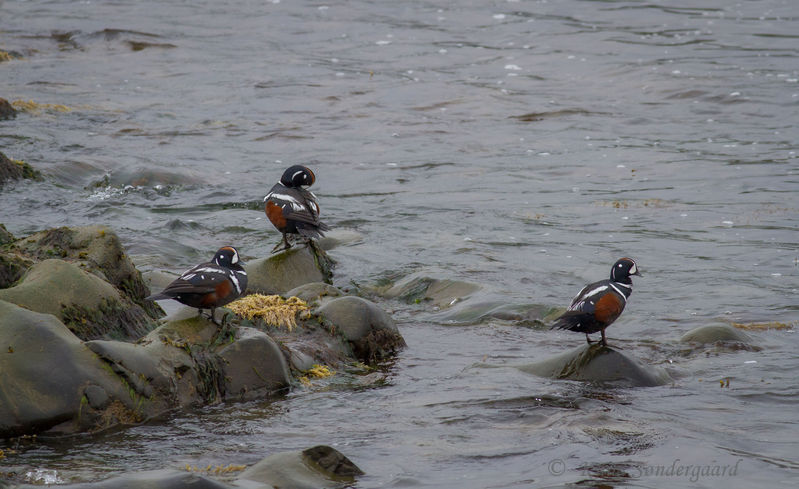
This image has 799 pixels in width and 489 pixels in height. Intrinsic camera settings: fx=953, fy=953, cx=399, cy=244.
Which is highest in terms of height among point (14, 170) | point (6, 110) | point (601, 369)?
point (6, 110)

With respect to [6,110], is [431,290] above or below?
below

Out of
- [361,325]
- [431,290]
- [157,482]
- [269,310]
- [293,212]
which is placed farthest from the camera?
[431,290]

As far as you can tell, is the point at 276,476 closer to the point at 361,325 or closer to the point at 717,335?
the point at 361,325

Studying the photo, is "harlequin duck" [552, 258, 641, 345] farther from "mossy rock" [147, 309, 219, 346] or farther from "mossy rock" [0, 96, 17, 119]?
"mossy rock" [0, 96, 17, 119]

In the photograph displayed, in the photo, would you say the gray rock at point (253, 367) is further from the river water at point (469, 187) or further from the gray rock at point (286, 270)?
the gray rock at point (286, 270)

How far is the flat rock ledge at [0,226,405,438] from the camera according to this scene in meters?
6.61

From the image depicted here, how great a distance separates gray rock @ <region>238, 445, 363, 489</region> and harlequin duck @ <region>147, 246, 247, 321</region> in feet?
6.40

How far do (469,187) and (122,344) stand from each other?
9942mm

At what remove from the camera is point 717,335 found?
371 inches

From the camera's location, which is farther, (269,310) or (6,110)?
(6,110)

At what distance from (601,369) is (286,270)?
3.89 meters

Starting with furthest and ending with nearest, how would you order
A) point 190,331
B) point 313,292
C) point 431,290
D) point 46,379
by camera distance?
point 431,290, point 313,292, point 190,331, point 46,379

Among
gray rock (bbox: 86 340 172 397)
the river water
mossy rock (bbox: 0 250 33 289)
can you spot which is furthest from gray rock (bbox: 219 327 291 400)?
mossy rock (bbox: 0 250 33 289)

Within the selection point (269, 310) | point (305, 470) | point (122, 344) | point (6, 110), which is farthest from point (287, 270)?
point (6, 110)
